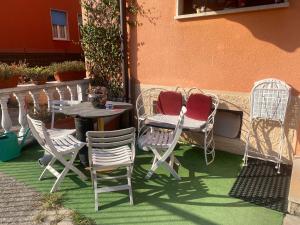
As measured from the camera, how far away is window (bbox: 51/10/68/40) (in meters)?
12.8

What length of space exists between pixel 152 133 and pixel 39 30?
34.3 ft

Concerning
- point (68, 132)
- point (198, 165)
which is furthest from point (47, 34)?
point (198, 165)

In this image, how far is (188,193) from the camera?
3273mm

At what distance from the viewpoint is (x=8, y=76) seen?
4449mm

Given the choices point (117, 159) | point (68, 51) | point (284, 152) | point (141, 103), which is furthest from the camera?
point (68, 51)

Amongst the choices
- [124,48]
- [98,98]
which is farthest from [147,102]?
[98,98]

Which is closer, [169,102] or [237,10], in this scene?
[237,10]

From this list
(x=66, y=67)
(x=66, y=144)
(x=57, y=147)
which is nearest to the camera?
(x=57, y=147)

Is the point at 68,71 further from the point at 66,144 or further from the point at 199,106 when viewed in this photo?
the point at 199,106

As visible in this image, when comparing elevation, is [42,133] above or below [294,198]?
above

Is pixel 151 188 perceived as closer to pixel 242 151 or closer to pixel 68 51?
pixel 242 151

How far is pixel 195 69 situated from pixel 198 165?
65.4 inches

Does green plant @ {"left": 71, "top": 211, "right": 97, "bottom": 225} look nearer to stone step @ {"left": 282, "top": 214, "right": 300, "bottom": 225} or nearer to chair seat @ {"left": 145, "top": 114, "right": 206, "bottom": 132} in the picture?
chair seat @ {"left": 145, "top": 114, "right": 206, "bottom": 132}

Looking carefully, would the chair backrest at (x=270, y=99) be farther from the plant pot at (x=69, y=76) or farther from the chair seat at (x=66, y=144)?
the plant pot at (x=69, y=76)
